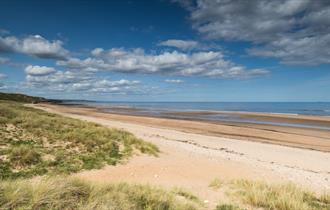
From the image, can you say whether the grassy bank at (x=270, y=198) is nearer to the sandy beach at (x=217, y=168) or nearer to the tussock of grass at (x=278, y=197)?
the tussock of grass at (x=278, y=197)

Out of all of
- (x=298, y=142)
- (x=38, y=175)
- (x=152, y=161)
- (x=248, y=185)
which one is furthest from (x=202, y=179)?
(x=298, y=142)

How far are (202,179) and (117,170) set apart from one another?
3.23 metres

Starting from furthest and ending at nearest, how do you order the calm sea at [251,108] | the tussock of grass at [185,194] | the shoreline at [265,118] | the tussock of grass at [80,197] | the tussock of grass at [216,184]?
1. the calm sea at [251,108]
2. the shoreline at [265,118]
3. the tussock of grass at [216,184]
4. the tussock of grass at [185,194]
5. the tussock of grass at [80,197]

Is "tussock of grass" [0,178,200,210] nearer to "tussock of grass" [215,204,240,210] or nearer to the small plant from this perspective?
"tussock of grass" [215,204,240,210]

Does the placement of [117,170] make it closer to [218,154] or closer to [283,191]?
[283,191]

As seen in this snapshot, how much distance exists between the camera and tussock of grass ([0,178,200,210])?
4.55 meters

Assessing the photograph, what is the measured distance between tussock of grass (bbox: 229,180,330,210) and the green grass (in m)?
5.61

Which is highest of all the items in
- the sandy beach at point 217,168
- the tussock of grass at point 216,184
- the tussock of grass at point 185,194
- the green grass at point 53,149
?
the green grass at point 53,149

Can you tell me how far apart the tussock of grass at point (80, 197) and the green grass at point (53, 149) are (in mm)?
3592

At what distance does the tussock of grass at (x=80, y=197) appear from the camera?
4551 mm

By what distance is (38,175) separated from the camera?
8.48 m

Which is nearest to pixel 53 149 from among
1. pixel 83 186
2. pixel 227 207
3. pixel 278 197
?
pixel 83 186

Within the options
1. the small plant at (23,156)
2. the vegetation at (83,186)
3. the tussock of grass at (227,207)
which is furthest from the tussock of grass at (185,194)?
the small plant at (23,156)

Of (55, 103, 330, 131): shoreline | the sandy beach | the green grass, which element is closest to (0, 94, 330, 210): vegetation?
the green grass
